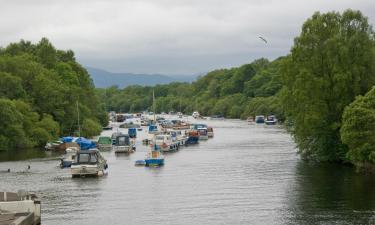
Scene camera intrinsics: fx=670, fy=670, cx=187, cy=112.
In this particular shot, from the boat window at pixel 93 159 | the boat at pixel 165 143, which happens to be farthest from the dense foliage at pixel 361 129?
the boat at pixel 165 143

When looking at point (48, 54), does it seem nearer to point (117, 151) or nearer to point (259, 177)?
point (117, 151)

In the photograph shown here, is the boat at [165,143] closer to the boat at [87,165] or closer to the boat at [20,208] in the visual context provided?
the boat at [87,165]

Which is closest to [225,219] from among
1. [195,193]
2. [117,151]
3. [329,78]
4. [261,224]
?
[261,224]

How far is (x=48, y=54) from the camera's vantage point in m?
149

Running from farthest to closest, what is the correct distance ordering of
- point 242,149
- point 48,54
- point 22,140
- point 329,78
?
point 48,54
point 22,140
point 242,149
point 329,78

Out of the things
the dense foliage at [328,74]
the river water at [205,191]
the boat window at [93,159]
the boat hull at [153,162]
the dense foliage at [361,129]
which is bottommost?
the river water at [205,191]

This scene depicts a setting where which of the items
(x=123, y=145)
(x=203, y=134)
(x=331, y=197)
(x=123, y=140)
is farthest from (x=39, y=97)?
(x=331, y=197)

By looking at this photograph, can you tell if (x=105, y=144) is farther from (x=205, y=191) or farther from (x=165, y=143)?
(x=205, y=191)

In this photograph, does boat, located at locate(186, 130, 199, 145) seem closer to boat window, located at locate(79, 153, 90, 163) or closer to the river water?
the river water

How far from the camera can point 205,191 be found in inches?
2202

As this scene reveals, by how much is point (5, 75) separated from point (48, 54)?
109 feet

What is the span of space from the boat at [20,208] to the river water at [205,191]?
1989 mm

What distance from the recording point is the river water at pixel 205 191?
4462 centimetres

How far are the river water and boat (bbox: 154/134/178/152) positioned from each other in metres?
15.5
